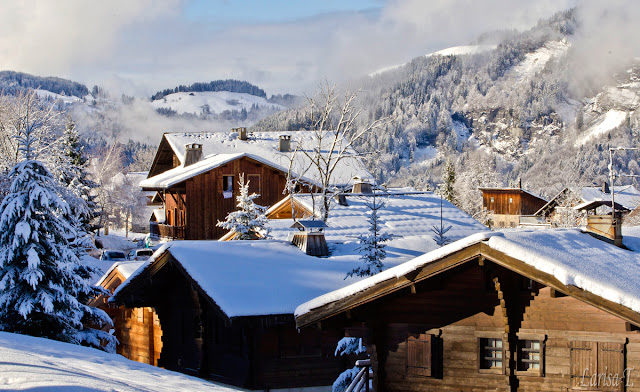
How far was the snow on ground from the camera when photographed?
9.35 m

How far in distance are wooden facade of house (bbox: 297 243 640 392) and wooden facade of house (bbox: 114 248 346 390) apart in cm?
545

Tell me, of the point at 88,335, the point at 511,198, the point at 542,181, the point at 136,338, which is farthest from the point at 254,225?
the point at 542,181

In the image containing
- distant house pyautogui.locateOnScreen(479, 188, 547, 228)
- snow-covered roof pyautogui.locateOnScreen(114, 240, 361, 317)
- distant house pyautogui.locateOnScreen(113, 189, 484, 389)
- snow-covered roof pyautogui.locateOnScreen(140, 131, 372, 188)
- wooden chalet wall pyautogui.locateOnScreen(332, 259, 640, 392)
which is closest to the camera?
wooden chalet wall pyautogui.locateOnScreen(332, 259, 640, 392)

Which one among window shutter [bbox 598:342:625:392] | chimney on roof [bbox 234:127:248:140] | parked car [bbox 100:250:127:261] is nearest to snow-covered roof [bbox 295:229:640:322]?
window shutter [bbox 598:342:625:392]

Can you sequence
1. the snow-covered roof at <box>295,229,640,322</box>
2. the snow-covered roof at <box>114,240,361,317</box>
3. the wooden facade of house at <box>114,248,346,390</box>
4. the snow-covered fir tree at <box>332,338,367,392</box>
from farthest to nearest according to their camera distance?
the wooden facade of house at <box>114,248,346,390</box> < the snow-covered roof at <box>114,240,361,317</box> < the snow-covered fir tree at <box>332,338,367,392</box> < the snow-covered roof at <box>295,229,640,322</box>

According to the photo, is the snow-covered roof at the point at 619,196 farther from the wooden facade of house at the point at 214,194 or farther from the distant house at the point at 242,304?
the distant house at the point at 242,304

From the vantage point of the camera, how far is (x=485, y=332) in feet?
39.3

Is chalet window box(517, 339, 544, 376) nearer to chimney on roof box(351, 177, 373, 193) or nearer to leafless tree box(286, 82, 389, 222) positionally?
chimney on roof box(351, 177, 373, 193)

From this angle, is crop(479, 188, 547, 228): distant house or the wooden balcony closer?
the wooden balcony

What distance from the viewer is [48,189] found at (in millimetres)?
19641

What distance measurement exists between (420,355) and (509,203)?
8588 centimetres

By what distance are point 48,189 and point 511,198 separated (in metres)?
82.1

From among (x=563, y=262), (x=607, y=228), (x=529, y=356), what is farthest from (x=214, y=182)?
(x=563, y=262)

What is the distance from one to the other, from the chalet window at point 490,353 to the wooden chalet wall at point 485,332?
0.12 feet
